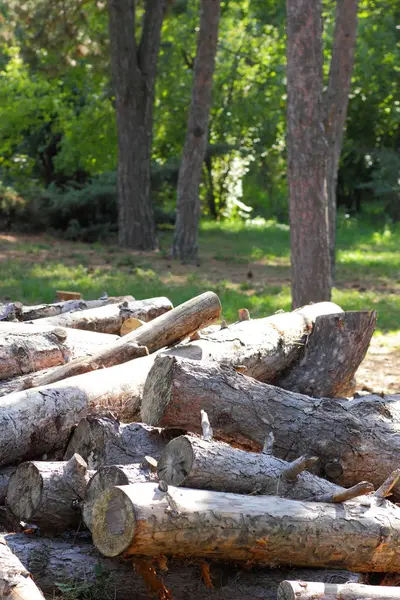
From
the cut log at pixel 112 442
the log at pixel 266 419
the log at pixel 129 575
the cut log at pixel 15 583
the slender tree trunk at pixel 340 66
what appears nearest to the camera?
the cut log at pixel 15 583

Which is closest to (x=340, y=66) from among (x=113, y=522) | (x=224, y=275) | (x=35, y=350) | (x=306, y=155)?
(x=306, y=155)

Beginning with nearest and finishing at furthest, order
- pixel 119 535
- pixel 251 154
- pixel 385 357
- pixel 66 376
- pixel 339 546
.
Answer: pixel 119 535
pixel 339 546
pixel 66 376
pixel 385 357
pixel 251 154

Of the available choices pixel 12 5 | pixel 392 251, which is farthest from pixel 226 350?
pixel 392 251

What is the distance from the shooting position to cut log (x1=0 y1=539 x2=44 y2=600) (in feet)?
11.0

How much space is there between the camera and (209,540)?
3.73 m

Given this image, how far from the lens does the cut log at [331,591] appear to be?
11.7 ft

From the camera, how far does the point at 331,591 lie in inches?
143

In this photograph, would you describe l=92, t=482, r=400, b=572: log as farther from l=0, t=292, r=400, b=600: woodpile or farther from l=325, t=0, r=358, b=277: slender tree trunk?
l=325, t=0, r=358, b=277: slender tree trunk

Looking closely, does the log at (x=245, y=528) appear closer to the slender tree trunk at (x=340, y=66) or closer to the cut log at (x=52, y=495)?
the cut log at (x=52, y=495)

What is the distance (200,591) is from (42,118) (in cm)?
2627

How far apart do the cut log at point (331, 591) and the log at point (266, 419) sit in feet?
3.53

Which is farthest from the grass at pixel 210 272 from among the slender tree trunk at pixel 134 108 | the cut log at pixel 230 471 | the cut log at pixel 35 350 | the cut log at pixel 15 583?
Result: the cut log at pixel 15 583

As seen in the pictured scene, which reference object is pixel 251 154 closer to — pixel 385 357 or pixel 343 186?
pixel 343 186

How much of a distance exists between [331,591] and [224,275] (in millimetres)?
11779
